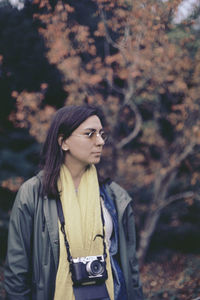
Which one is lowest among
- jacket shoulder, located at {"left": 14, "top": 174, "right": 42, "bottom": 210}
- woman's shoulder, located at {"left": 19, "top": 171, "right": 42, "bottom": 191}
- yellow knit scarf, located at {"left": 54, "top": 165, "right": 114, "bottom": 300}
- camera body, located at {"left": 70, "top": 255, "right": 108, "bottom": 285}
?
camera body, located at {"left": 70, "top": 255, "right": 108, "bottom": 285}

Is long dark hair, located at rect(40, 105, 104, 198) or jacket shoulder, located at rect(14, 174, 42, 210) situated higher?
long dark hair, located at rect(40, 105, 104, 198)

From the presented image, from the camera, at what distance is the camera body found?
6.74ft

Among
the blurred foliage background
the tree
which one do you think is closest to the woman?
the blurred foliage background

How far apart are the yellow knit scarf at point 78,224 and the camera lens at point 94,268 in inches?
3.3

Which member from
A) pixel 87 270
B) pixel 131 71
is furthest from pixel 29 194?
pixel 131 71

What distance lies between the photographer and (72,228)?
6.99 ft

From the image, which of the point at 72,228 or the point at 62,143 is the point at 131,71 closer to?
the point at 62,143

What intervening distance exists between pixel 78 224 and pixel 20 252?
17.3 inches

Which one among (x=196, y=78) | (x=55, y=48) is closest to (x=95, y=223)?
(x=55, y=48)

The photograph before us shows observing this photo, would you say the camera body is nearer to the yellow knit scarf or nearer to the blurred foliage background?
the yellow knit scarf

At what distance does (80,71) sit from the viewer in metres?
4.63

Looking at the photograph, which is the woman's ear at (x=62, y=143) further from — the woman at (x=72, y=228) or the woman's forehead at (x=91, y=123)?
the woman's forehead at (x=91, y=123)

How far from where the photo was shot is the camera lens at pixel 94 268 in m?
2.07

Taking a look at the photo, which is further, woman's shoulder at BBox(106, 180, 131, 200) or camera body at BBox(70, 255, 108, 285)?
woman's shoulder at BBox(106, 180, 131, 200)
